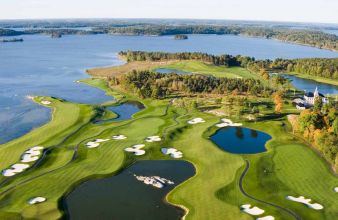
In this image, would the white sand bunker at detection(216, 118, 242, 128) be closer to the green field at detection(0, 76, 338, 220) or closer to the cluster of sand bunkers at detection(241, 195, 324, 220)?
the green field at detection(0, 76, 338, 220)

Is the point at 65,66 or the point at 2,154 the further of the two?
the point at 65,66

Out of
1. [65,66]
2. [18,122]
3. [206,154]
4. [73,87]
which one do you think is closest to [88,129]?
[18,122]

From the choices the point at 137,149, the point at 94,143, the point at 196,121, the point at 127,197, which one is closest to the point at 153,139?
the point at 137,149

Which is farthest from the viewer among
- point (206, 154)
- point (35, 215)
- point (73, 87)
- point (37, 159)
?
point (73, 87)

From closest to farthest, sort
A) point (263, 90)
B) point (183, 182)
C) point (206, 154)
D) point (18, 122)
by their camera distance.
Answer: point (183, 182)
point (206, 154)
point (18, 122)
point (263, 90)

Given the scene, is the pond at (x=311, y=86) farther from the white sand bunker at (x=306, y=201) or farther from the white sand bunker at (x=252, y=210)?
the white sand bunker at (x=252, y=210)

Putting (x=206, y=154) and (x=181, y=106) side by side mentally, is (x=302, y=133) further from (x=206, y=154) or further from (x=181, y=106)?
(x=181, y=106)

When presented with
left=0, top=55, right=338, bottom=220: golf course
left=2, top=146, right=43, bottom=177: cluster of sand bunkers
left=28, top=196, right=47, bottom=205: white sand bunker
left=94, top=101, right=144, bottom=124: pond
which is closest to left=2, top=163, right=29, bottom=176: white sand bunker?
left=2, top=146, right=43, bottom=177: cluster of sand bunkers

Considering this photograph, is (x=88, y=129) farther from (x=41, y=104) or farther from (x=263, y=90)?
(x=263, y=90)
